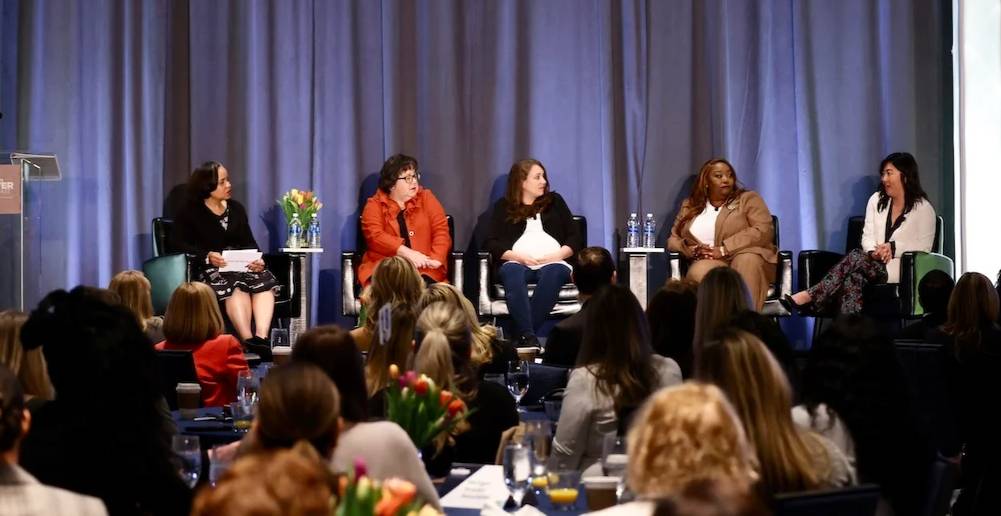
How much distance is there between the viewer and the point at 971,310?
5.38m

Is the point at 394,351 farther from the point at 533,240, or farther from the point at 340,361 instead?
the point at 533,240

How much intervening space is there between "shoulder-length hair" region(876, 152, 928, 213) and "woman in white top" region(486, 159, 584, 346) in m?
2.11

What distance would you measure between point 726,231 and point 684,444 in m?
6.66

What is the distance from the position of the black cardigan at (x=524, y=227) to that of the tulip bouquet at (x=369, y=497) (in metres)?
6.83

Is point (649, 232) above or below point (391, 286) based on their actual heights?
above

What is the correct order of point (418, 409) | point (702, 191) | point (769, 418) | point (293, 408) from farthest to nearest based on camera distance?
1. point (702, 191)
2. point (418, 409)
3. point (769, 418)
4. point (293, 408)

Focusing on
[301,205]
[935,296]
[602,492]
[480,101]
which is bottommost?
[602,492]

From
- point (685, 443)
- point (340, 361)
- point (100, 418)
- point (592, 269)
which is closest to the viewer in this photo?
point (685, 443)

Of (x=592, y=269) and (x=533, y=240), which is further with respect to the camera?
(x=533, y=240)

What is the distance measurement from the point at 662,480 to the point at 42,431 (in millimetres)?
1428

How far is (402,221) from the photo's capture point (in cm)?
888

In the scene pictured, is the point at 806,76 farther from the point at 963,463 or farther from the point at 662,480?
the point at 662,480

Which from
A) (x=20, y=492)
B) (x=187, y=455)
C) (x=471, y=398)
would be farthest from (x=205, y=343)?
(x=20, y=492)

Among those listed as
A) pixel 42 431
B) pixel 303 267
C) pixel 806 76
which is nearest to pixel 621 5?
pixel 806 76
